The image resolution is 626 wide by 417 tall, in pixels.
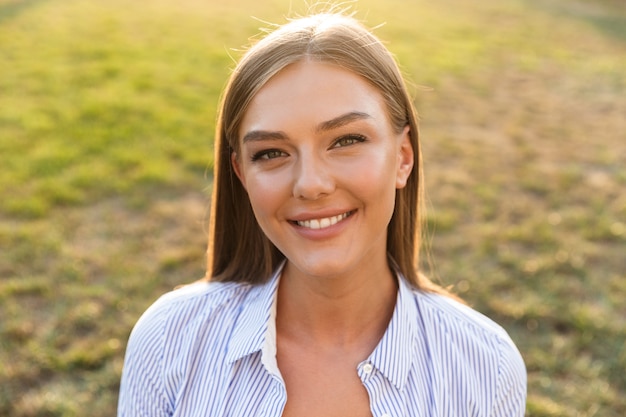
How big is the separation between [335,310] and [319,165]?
524 millimetres

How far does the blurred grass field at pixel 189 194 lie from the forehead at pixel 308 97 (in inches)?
34.2

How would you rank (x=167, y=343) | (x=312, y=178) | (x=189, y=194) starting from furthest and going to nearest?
(x=189, y=194)
(x=167, y=343)
(x=312, y=178)

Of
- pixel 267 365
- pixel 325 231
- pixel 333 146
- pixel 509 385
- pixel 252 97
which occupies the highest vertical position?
pixel 252 97

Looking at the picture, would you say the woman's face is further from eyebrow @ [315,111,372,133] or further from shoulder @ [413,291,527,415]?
shoulder @ [413,291,527,415]

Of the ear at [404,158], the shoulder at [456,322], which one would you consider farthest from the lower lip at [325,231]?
the shoulder at [456,322]

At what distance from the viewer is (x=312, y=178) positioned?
1.82 m

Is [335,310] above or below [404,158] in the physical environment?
below

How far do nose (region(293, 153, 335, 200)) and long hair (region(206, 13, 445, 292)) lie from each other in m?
0.27

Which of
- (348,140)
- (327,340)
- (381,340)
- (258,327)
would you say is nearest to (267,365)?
(258,327)

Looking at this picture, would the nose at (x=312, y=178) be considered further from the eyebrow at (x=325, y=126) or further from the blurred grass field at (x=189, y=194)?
the blurred grass field at (x=189, y=194)

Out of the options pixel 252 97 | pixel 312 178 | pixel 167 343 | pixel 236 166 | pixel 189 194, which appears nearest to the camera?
pixel 312 178

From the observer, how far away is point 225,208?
92.0 inches

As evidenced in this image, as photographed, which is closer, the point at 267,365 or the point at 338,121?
the point at 338,121

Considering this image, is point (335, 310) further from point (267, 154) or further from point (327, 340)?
point (267, 154)
